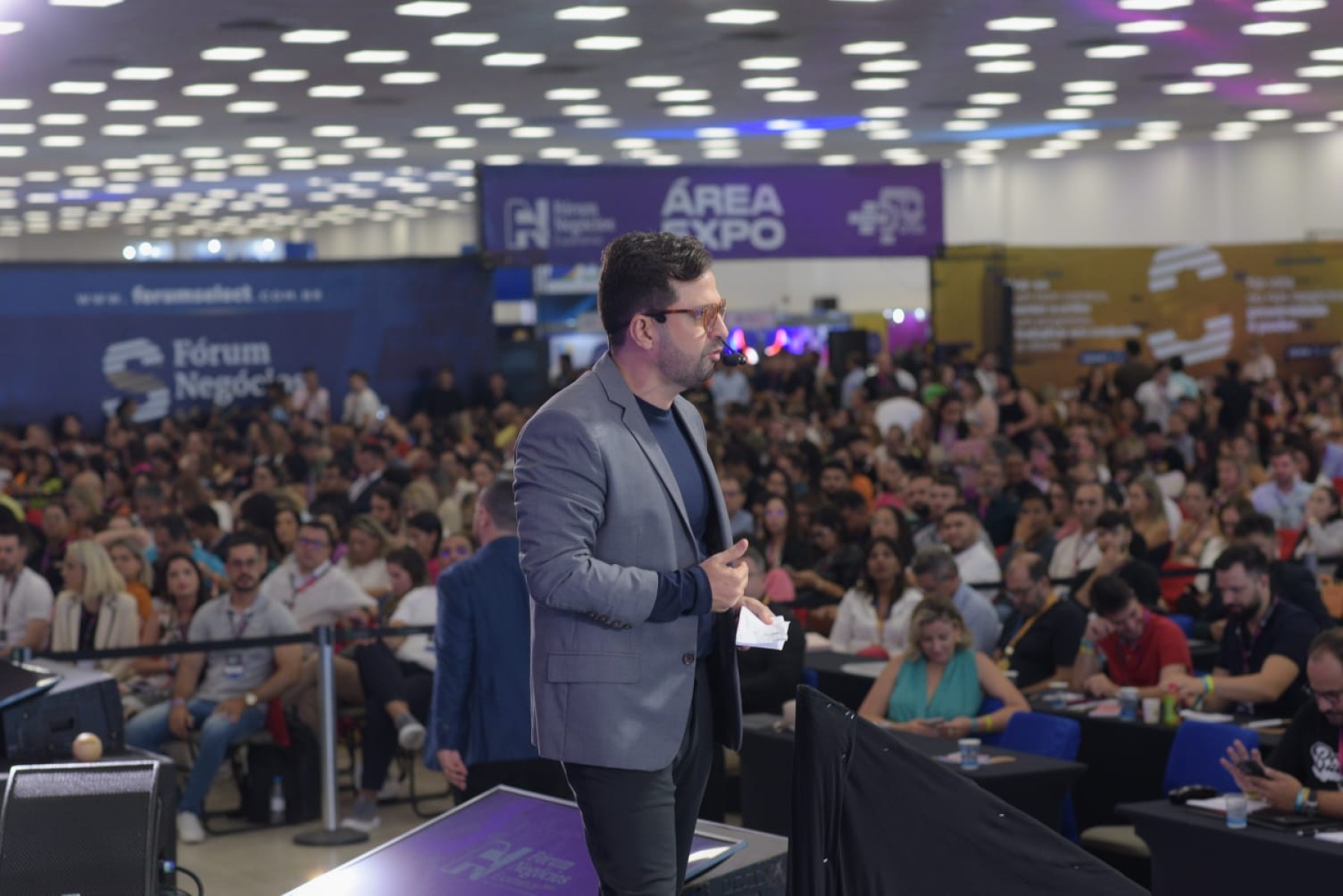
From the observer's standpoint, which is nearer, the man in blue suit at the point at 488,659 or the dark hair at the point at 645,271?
the dark hair at the point at 645,271

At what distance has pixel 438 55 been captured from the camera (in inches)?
617

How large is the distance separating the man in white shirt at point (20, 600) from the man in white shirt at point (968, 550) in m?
4.71

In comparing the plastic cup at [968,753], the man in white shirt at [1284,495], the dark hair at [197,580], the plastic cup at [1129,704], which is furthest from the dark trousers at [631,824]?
the man in white shirt at [1284,495]

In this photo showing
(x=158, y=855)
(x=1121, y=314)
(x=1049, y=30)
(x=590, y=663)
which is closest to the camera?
(x=590, y=663)

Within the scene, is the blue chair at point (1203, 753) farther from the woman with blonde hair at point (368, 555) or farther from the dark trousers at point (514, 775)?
the woman with blonde hair at point (368, 555)

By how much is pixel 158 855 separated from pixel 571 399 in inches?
98.3

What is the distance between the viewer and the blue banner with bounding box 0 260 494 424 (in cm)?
1992

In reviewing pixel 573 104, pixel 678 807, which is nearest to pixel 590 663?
pixel 678 807

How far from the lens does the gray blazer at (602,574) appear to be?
9.26 ft

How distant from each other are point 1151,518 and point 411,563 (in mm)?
4528

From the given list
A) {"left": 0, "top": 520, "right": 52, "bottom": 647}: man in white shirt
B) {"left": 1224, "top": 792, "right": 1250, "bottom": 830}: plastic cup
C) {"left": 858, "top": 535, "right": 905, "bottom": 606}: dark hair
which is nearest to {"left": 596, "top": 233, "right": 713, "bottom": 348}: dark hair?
{"left": 1224, "top": 792, "right": 1250, "bottom": 830}: plastic cup

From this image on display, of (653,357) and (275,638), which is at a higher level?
(653,357)

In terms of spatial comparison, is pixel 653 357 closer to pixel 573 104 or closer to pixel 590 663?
pixel 590 663

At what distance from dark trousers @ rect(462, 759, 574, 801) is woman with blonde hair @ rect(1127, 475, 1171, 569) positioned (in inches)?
231
